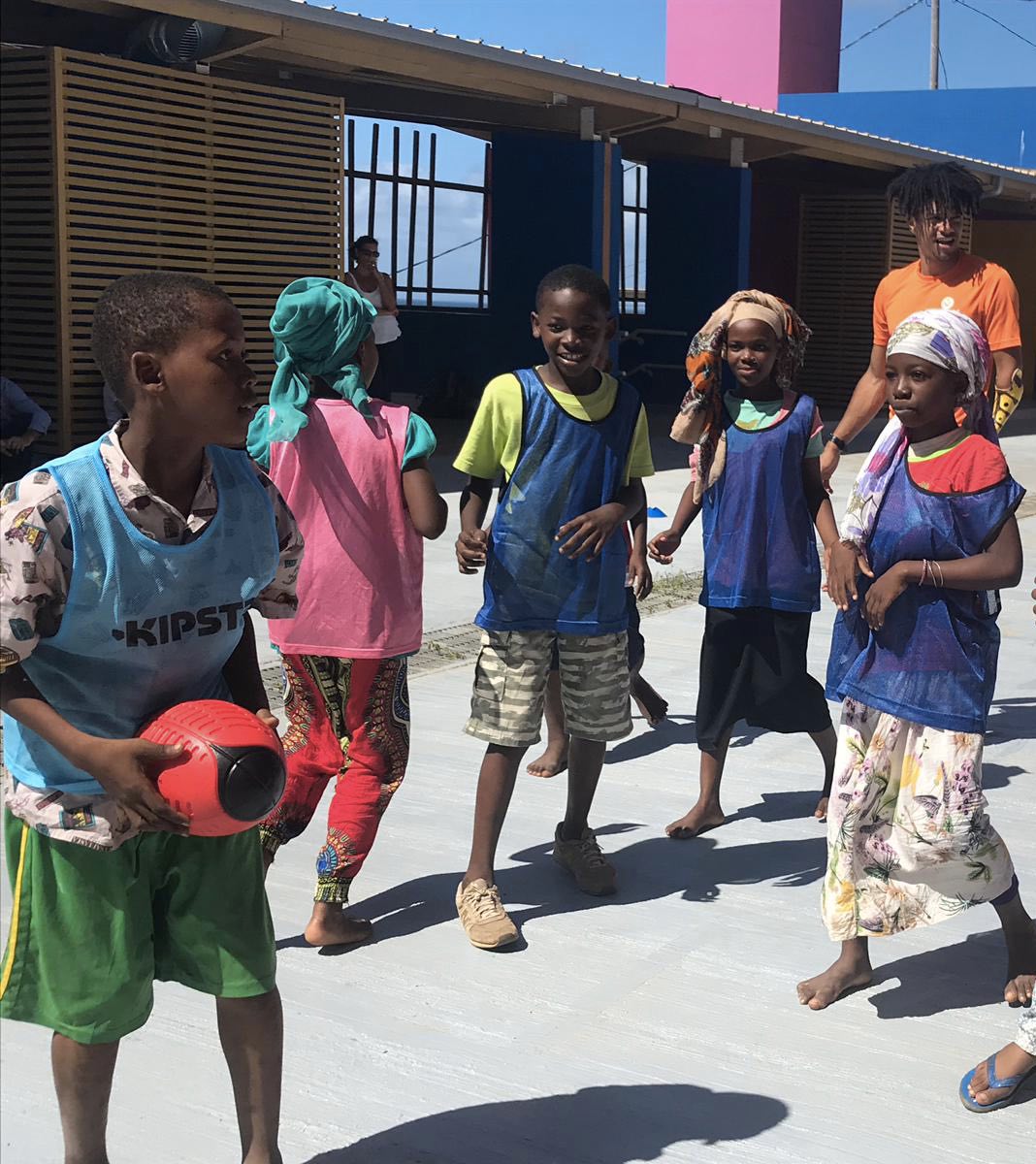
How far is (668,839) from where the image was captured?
15.0 feet

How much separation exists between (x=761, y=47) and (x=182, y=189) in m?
26.4

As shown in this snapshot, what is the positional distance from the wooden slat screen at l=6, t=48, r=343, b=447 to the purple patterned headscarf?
8.95 meters

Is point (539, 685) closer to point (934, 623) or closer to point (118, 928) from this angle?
point (934, 623)

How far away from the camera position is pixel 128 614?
2.28 meters

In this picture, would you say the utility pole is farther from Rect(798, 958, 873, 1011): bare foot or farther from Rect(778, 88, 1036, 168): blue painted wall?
Rect(798, 958, 873, 1011): bare foot

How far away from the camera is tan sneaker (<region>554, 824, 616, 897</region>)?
13.4 feet

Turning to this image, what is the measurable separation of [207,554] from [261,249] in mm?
10829

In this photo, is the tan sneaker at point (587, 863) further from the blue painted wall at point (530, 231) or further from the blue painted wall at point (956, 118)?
the blue painted wall at point (956, 118)

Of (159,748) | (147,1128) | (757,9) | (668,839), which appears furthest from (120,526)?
(757,9)

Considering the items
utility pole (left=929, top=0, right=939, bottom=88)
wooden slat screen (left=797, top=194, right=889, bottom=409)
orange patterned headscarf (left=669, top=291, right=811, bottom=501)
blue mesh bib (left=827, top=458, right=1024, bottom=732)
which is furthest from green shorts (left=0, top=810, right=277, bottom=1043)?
utility pole (left=929, top=0, right=939, bottom=88)

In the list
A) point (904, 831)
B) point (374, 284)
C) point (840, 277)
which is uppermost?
point (840, 277)

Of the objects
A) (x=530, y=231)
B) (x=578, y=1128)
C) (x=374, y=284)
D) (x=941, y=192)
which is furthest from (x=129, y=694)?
(x=530, y=231)

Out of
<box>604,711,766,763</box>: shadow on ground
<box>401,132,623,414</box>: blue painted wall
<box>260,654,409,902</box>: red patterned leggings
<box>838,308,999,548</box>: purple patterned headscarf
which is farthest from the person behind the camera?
<box>401,132,623,414</box>: blue painted wall

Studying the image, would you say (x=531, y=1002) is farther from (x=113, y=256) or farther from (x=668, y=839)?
(x=113, y=256)
